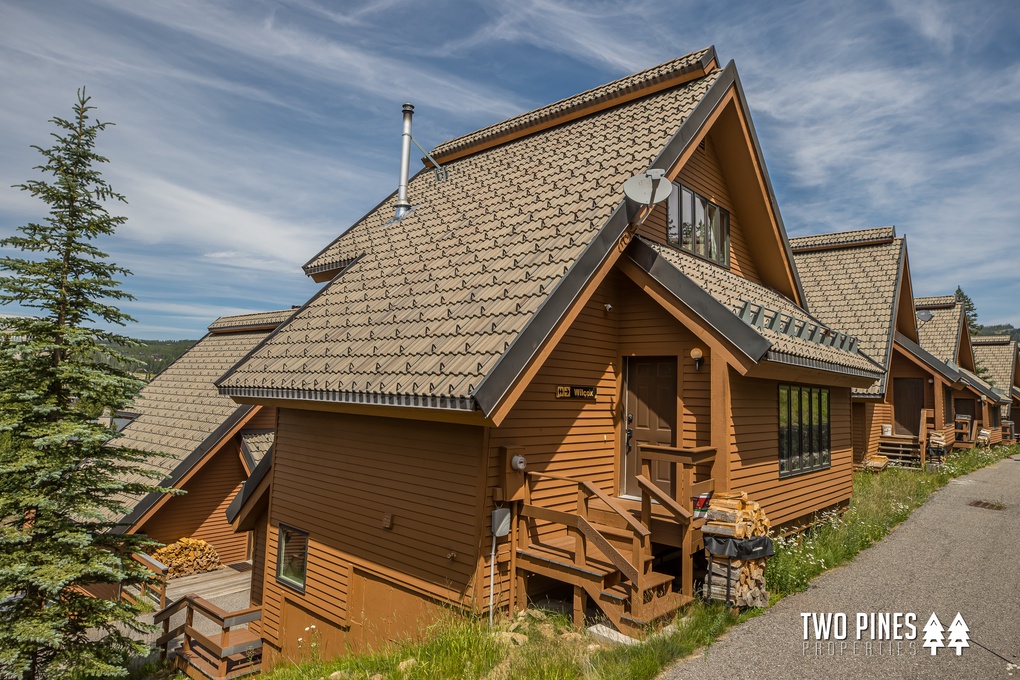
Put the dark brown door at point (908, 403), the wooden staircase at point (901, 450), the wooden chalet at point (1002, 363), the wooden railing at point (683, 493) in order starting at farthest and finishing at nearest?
the wooden chalet at point (1002, 363) → the dark brown door at point (908, 403) → the wooden staircase at point (901, 450) → the wooden railing at point (683, 493)

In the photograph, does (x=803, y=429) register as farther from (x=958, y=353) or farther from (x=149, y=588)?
(x=958, y=353)

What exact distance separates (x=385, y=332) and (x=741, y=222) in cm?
868

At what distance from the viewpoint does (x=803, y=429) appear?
38.2 feet

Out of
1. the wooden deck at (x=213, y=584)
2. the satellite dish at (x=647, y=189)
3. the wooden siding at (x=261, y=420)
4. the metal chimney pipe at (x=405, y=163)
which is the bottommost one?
the wooden deck at (x=213, y=584)

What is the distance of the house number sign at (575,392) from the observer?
868 centimetres

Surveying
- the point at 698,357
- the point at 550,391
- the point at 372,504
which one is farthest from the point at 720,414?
the point at 372,504

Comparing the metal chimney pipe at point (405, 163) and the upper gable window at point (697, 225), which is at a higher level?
the metal chimney pipe at point (405, 163)

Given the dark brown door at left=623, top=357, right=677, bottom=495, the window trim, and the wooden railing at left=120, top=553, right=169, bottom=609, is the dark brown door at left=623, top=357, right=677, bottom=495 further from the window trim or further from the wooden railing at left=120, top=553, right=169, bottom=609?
the wooden railing at left=120, top=553, right=169, bottom=609

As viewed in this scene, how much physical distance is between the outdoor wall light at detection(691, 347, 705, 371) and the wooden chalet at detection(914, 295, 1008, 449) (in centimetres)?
1960

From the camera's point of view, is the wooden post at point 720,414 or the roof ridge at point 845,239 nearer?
the wooden post at point 720,414

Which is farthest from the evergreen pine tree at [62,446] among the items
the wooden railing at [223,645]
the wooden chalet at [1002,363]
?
the wooden chalet at [1002,363]

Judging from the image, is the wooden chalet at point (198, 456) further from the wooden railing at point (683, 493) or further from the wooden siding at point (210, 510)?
the wooden railing at point (683, 493)

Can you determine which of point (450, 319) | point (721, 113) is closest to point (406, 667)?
point (450, 319)

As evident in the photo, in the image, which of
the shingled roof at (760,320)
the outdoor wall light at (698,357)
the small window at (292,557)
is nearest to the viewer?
the shingled roof at (760,320)
